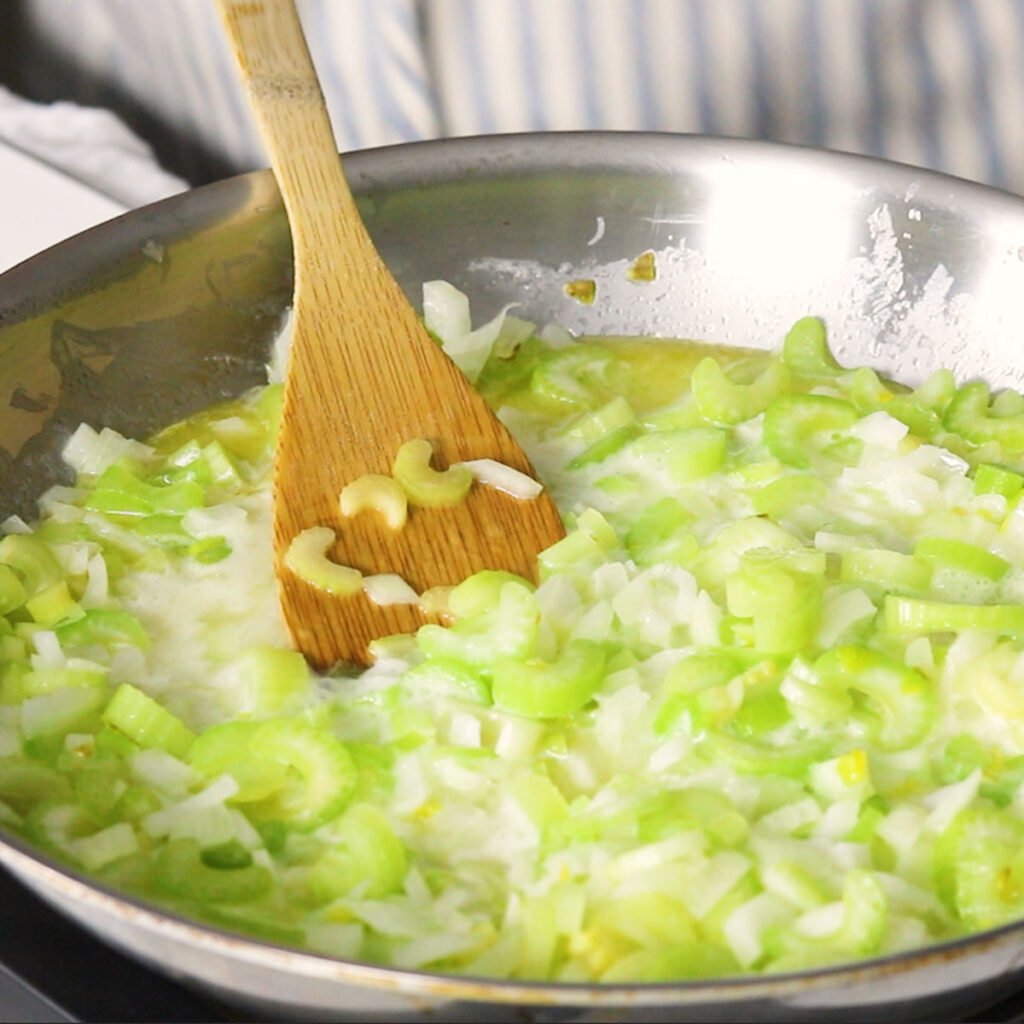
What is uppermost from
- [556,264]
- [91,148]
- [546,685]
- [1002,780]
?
[91,148]

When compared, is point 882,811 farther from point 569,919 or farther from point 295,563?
point 295,563

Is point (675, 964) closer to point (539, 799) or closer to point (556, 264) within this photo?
point (539, 799)

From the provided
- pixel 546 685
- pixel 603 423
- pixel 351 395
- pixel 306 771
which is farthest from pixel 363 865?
pixel 603 423

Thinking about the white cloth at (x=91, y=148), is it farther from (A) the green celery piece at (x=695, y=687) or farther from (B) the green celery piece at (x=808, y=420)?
(A) the green celery piece at (x=695, y=687)

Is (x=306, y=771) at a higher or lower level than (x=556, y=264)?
lower

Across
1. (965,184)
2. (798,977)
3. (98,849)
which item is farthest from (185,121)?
(798,977)

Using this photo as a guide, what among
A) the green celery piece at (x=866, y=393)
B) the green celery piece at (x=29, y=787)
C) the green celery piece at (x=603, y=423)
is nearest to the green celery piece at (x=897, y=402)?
the green celery piece at (x=866, y=393)
